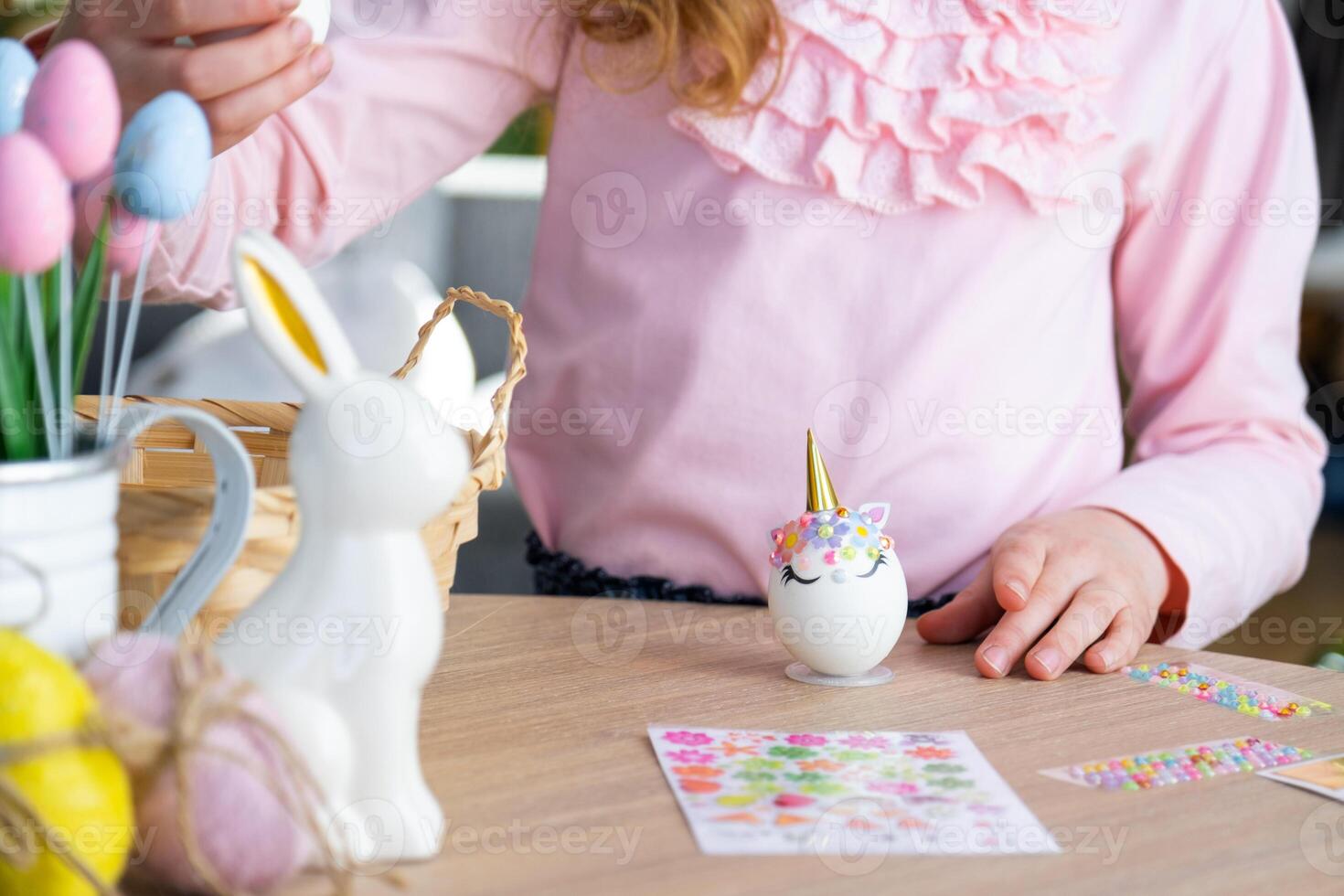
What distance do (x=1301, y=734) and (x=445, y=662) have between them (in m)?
0.38

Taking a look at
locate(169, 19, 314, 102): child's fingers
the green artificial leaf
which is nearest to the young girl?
locate(169, 19, 314, 102): child's fingers

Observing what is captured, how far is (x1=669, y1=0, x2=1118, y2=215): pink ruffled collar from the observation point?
2.56 feet

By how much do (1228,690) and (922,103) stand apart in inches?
15.8

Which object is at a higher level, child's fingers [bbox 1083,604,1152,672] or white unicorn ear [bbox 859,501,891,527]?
white unicorn ear [bbox 859,501,891,527]

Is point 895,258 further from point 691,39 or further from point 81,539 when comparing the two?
point 81,539

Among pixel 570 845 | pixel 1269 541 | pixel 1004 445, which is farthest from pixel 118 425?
pixel 1269 541

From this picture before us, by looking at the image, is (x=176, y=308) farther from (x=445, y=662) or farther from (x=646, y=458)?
(x=445, y=662)

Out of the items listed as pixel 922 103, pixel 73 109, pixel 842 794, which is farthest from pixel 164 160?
pixel 922 103

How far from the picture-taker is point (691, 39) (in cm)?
82

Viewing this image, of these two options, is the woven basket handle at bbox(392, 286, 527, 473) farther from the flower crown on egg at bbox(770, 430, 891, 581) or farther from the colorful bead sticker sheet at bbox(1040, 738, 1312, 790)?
the colorful bead sticker sheet at bbox(1040, 738, 1312, 790)

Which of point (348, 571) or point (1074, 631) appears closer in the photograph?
point (348, 571)

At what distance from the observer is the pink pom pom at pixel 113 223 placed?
1.29 ft

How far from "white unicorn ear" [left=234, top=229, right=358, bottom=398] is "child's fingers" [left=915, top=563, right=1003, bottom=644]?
380 millimetres

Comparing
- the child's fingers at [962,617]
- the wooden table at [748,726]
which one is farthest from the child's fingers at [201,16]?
the child's fingers at [962,617]
